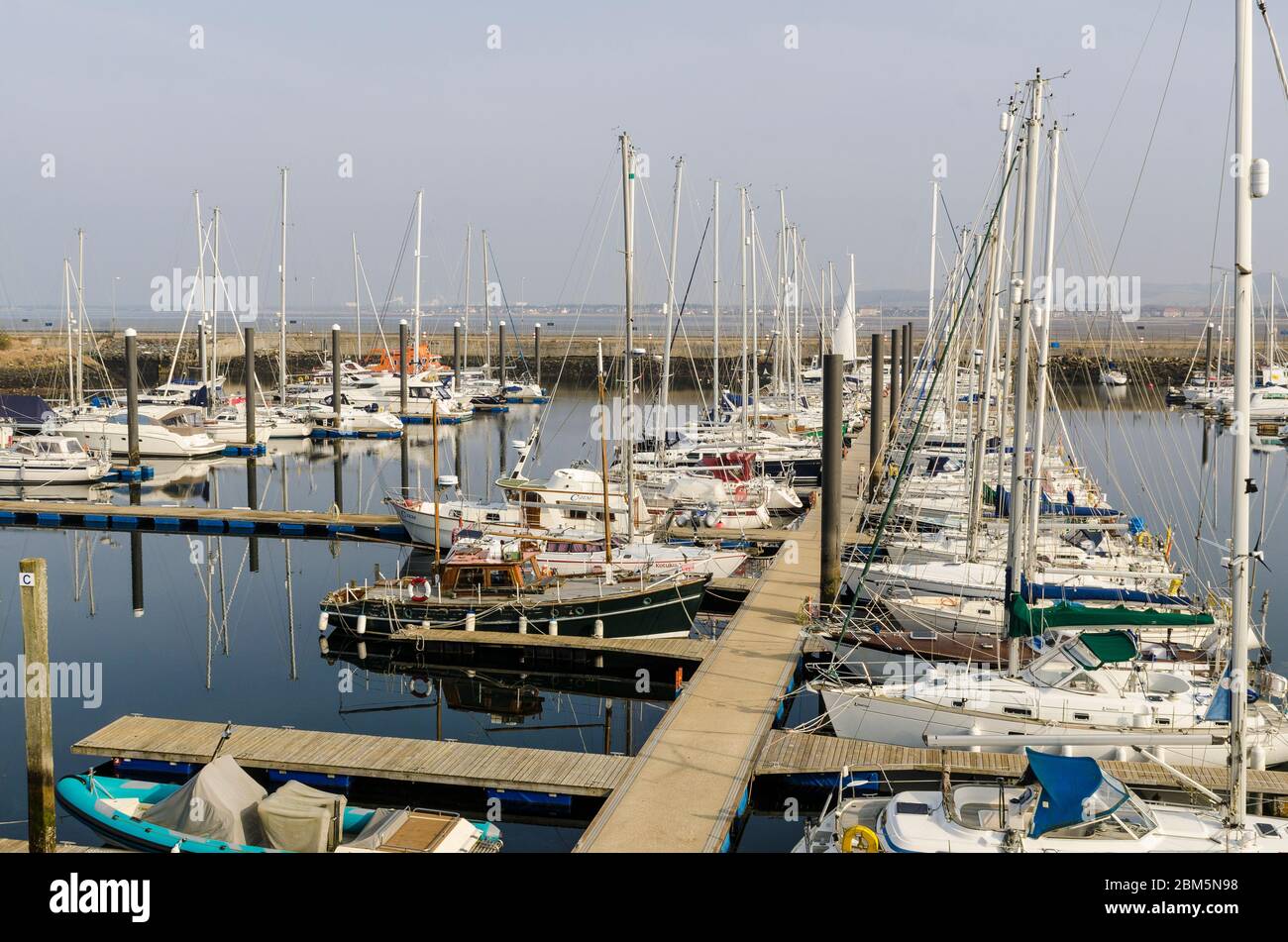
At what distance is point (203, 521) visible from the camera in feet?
121

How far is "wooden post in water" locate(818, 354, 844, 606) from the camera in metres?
23.5

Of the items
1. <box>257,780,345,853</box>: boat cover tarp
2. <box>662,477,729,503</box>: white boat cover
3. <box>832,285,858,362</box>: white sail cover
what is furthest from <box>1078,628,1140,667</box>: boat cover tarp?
<box>832,285,858,362</box>: white sail cover

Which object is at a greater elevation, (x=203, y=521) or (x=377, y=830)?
(x=203, y=521)

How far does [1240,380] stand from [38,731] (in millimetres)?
13314

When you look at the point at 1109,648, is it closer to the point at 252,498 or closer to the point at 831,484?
the point at 831,484

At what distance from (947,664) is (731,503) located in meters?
17.6

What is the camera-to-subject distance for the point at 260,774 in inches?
662

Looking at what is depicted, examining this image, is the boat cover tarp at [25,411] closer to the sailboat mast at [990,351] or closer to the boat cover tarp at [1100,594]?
the sailboat mast at [990,351]

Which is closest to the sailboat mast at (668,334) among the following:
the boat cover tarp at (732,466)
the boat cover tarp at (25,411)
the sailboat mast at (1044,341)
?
the boat cover tarp at (732,466)

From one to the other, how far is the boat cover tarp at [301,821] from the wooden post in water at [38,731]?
2.34 meters

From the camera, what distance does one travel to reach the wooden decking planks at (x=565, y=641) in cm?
2242

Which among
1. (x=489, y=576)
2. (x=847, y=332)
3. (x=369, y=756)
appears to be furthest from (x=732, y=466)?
(x=847, y=332)
